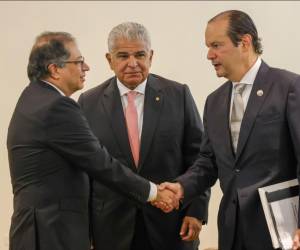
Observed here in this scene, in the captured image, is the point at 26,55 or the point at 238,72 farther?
the point at 26,55

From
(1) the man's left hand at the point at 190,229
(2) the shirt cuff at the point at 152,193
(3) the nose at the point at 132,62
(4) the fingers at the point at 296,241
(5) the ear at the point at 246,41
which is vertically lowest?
(1) the man's left hand at the point at 190,229

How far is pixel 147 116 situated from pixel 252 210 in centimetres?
77

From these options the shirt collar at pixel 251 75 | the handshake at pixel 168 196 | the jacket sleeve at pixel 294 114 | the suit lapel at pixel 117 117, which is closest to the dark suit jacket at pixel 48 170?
the suit lapel at pixel 117 117

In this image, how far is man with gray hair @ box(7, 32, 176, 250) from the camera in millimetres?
2080

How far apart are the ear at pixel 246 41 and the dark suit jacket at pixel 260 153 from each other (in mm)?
127

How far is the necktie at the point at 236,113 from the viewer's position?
2.19m

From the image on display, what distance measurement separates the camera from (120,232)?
8.20ft

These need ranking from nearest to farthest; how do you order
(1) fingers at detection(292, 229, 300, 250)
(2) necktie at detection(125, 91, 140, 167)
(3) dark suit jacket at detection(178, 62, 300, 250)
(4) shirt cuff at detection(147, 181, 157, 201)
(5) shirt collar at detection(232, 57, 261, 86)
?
(1) fingers at detection(292, 229, 300, 250)
(3) dark suit jacket at detection(178, 62, 300, 250)
(5) shirt collar at detection(232, 57, 261, 86)
(4) shirt cuff at detection(147, 181, 157, 201)
(2) necktie at detection(125, 91, 140, 167)

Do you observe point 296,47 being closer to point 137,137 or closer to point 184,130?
point 184,130

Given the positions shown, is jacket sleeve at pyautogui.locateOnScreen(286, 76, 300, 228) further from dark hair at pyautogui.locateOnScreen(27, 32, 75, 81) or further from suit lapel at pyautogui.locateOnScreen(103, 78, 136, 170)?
dark hair at pyautogui.locateOnScreen(27, 32, 75, 81)

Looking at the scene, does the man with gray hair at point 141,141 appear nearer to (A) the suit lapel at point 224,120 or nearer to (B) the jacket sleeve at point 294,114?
(A) the suit lapel at point 224,120

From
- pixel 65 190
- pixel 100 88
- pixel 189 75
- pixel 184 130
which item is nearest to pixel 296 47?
pixel 189 75

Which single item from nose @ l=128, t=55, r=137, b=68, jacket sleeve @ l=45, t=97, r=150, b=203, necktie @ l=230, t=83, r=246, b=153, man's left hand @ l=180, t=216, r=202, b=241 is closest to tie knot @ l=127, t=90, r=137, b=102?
nose @ l=128, t=55, r=137, b=68

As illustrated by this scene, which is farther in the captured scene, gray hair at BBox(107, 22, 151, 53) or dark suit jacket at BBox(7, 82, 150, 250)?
gray hair at BBox(107, 22, 151, 53)
